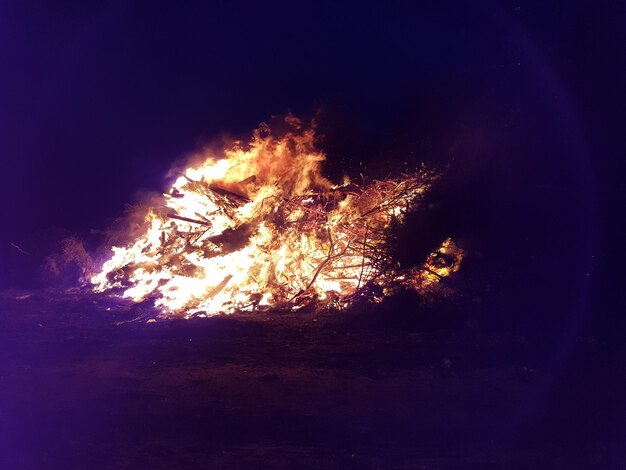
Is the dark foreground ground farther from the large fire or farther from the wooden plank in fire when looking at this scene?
the wooden plank in fire

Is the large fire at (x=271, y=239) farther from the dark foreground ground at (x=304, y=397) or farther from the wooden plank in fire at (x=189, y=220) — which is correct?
the dark foreground ground at (x=304, y=397)

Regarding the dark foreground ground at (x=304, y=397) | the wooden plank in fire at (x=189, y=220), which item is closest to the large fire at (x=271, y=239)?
the wooden plank in fire at (x=189, y=220)

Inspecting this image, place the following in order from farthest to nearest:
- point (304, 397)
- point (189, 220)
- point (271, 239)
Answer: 1. point (189, 220)
2. point (271, 239)
3. point (304, 397)

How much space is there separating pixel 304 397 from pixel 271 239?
187 inches

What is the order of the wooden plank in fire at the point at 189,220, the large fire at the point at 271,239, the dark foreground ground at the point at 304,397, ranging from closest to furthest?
the dark foreground ground at the point at 304,397
the large fire at the point at 271,239
the wooden plank in fire at the point at 189,220

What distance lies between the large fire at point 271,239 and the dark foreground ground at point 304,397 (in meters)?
1.00

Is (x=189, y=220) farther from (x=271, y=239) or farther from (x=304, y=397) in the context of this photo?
(x=304, y=397)

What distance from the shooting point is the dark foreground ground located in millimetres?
4059

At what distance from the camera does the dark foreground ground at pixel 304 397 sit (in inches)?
160

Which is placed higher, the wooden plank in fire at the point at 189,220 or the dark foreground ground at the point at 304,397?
the wooden plank in fire at the point at 189,220

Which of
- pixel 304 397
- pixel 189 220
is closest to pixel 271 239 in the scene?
pixel 189 220

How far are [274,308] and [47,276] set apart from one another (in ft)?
19.5

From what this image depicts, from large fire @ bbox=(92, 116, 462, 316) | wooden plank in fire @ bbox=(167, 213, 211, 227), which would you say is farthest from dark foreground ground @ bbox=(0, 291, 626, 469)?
wooden plank in fire @ bbox=(167, 213, 211, 227)

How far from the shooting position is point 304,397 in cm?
512
